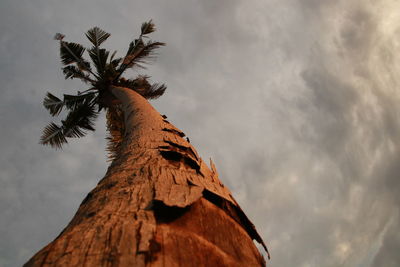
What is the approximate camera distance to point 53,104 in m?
7.01

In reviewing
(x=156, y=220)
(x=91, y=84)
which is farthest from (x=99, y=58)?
(x=156, y=220)

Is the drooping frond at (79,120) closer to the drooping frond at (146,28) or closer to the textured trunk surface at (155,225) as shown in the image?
the drooping frond at (146,28)

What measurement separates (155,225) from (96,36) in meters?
6.99

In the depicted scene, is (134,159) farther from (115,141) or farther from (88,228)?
(115,141)

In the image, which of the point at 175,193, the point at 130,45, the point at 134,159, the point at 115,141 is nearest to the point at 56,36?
the point at 130,45

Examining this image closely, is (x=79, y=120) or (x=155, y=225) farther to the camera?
(x=79, y=120)

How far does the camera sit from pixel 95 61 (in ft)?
23.1

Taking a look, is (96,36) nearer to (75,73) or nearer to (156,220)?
(75,73)

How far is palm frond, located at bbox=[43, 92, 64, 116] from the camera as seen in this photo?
7.02 metres

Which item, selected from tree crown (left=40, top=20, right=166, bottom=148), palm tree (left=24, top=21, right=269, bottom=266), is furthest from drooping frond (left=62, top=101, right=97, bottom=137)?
palm tree (left=24, top=21, right=269, bottom=266)

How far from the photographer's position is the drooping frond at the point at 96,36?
7.30m

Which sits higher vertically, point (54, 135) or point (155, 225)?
point (54, 135)

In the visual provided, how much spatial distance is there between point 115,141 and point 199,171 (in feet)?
15.2

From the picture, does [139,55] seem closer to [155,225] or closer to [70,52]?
[70,52]
